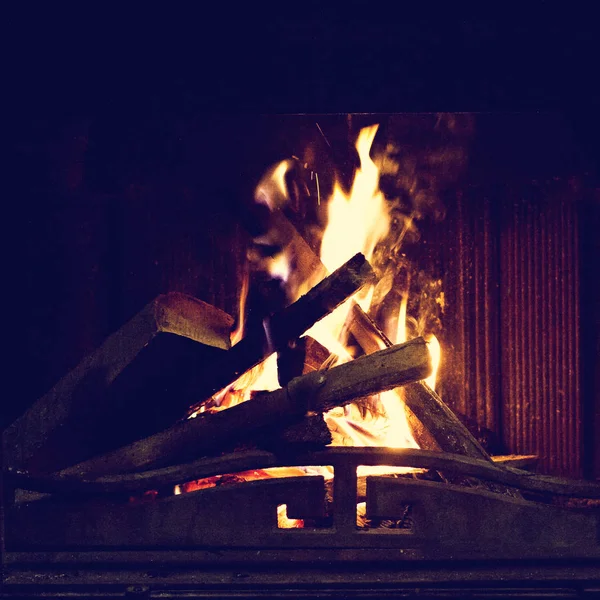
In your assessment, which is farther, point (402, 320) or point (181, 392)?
point (402, 320)

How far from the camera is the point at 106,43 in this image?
1.99 m

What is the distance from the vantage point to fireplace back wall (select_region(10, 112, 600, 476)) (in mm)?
2562

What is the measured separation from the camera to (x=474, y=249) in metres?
2.59

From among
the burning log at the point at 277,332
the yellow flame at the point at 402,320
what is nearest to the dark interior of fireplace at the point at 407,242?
the yellow flame at the point at 402,320

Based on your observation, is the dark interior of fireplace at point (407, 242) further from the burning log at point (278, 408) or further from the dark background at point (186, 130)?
the burning log at point (278, 408)

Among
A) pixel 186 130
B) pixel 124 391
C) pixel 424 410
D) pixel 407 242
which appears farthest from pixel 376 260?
pixel 124 391

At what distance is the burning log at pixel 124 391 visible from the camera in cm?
186

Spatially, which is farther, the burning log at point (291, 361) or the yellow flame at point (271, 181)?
the yellow flame at point (271, 181)

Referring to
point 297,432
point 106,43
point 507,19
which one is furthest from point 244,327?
point 507,19

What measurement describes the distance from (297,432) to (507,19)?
138cm

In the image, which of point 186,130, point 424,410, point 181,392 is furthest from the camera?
point 186,130

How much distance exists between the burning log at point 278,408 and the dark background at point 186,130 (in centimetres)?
76

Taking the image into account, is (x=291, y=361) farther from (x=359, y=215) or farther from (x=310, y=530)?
(x=359, y=215)

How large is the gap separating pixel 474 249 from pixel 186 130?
1228 mm
